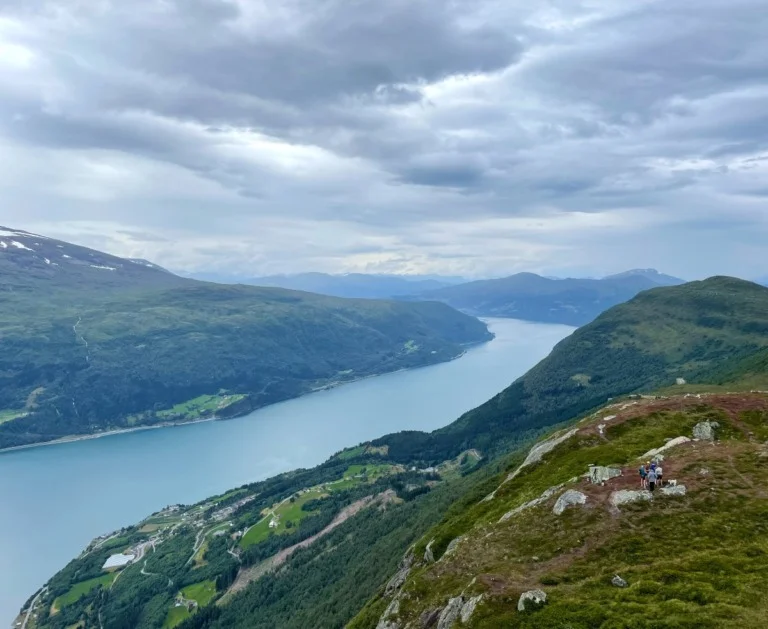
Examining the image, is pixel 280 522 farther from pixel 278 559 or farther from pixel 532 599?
pixel 532 599

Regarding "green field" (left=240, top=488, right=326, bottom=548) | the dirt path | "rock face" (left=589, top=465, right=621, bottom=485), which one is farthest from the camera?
"green field" (left=240, top=488, right=326, bottom=548)

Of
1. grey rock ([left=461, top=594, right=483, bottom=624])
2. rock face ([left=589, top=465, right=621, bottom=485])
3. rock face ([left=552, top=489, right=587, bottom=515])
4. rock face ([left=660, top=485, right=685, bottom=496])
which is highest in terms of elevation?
rock face ([left=660, top=485, right=685, bottom=496])

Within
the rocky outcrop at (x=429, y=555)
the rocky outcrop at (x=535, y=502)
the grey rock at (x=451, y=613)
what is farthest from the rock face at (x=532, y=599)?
the rocky outcrop at (x=429, y=555)

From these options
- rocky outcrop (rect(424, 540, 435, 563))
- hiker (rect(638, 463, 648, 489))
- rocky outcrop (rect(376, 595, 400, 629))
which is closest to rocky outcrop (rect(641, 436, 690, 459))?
hiker (rect(638, 463, 648, 489))

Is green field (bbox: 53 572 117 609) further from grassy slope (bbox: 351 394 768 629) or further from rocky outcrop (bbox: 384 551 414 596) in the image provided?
grassy slope (bbox: 351 394 768 629)

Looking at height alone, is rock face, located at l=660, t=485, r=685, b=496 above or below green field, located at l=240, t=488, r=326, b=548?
above

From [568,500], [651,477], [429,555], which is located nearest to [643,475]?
[651,477]

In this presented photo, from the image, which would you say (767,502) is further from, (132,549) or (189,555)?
(132,549)
